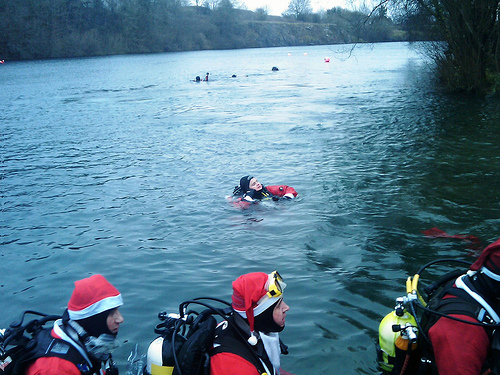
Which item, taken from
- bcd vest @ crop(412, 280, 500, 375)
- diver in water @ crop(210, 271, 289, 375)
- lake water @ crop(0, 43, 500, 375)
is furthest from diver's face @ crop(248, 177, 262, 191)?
diver in water @ crop(210, 271, 289, 375)

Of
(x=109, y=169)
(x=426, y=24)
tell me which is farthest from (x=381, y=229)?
(x=426, y=24)

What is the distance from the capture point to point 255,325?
12.1 feet

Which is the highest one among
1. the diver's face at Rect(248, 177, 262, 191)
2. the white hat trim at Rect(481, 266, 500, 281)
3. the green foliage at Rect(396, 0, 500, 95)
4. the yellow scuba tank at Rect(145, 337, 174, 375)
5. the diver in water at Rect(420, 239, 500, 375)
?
the green foliage at Rect(396, 0, 500, 95)

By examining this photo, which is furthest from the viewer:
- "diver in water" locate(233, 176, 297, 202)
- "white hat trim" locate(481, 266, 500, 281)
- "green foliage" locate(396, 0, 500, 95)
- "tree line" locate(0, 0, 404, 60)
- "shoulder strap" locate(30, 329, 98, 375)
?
"tree line" locate(0, 0, 404, 60)

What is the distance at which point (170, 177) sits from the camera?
42.3ft

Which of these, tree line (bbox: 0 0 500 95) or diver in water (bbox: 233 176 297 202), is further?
tree line (bbox: 0 0 500 95)

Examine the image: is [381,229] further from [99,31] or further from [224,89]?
[99,31]

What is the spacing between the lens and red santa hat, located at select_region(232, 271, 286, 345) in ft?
11.7

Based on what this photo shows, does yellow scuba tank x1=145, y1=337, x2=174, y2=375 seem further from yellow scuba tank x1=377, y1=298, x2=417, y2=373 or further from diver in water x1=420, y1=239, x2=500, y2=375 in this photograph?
diver in water x1=420, y1=239, x2=500, y2=375

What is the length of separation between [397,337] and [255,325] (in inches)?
51.3

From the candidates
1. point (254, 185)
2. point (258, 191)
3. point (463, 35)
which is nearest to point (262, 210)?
point (258, 191)

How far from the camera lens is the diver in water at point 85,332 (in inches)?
135

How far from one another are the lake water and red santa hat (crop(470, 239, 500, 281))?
198cm

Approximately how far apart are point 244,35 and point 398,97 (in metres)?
109
